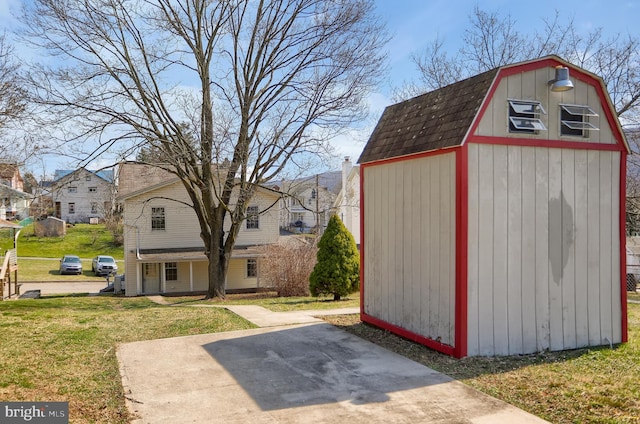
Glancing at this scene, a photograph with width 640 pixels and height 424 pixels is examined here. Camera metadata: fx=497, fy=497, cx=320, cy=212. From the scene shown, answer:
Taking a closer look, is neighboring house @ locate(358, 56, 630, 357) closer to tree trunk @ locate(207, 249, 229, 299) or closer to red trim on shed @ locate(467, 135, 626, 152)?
red trim on shed @ locate(467, 135, 626, 152)

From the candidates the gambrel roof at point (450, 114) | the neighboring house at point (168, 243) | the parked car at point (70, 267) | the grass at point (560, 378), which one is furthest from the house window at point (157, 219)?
the grass at point (560, 378)

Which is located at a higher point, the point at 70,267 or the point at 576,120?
the point at 576,120

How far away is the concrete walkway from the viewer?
15.3 ft

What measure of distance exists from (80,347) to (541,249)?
6715 mm

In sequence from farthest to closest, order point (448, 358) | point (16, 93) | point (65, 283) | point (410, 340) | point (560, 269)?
1. point (65, 283)
2. point (16, 93)
3. point (410, 340)
4. point (560, 269)
5. point (448, 358)

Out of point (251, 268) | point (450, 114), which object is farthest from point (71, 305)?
point (251, 268)

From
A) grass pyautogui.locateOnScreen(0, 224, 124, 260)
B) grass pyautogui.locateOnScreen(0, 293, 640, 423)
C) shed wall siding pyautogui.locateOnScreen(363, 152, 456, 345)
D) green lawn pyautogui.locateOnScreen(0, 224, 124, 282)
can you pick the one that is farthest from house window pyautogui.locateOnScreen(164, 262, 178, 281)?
shed wall siding pyautogui.locateOnScreen(363, 152, 456, 345)

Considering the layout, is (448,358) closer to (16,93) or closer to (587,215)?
(587,215)

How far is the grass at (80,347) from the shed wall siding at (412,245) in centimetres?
259

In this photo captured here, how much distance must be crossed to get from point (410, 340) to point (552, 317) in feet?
6.59

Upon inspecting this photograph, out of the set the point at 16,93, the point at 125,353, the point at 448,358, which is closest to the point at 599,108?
the point at 448,358

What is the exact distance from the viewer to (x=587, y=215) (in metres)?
7.09

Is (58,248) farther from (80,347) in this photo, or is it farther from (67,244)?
(80,347)

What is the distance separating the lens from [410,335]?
24.6ft
